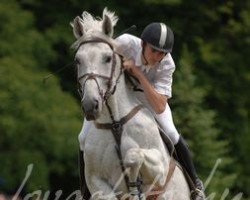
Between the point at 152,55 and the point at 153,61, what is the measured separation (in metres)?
0.07

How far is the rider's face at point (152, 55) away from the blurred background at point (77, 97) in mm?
5615

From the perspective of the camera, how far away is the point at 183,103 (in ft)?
54.8

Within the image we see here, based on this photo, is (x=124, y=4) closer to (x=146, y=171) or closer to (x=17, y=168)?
(x=17, y=168)

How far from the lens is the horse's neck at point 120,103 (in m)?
8.61

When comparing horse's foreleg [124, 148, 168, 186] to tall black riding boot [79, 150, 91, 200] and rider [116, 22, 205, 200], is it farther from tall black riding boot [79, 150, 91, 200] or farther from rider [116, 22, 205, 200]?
tall black riding boot [79, 150, 91, 200]

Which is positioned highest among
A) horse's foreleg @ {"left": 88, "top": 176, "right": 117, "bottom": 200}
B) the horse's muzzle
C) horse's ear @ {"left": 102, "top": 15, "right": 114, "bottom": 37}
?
horse's ear @ {"left": 102, "top": 15, "right": 114, "bottom": 37}

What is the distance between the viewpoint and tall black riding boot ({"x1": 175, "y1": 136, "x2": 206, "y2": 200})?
9670 millimetres

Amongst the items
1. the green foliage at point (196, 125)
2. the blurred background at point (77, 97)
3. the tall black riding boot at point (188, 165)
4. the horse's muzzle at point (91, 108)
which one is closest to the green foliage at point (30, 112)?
the blurred background at point (77, 97)

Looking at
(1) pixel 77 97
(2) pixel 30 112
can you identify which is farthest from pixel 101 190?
(1) pixel 77 97

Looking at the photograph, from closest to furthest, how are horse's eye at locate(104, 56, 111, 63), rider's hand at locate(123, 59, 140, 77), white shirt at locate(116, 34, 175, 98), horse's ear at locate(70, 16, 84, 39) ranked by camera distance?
1. horse's eye at locate(104, 56, 111, 63)
2. horse's ear at locate(70, 16, 84, 39)
3. rider's hand at locate(123, 59, 140, 77)
4. white shirt at locate(116, 34, 175, 98)

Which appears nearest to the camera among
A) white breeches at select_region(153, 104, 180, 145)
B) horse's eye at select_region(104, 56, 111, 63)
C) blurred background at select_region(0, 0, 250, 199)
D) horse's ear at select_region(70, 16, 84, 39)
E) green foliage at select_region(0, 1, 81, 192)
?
horse's eye at select_region(104, 56, 111, 63)

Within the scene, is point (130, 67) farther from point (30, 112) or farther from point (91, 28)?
point (30, 112)

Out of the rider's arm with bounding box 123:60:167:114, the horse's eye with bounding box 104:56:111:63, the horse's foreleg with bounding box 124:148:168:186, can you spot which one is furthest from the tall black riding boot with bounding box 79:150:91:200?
the horse's eye with bounding box 104:56:111:63

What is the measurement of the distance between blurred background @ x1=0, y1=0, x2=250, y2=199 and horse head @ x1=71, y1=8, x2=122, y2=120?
605cm
